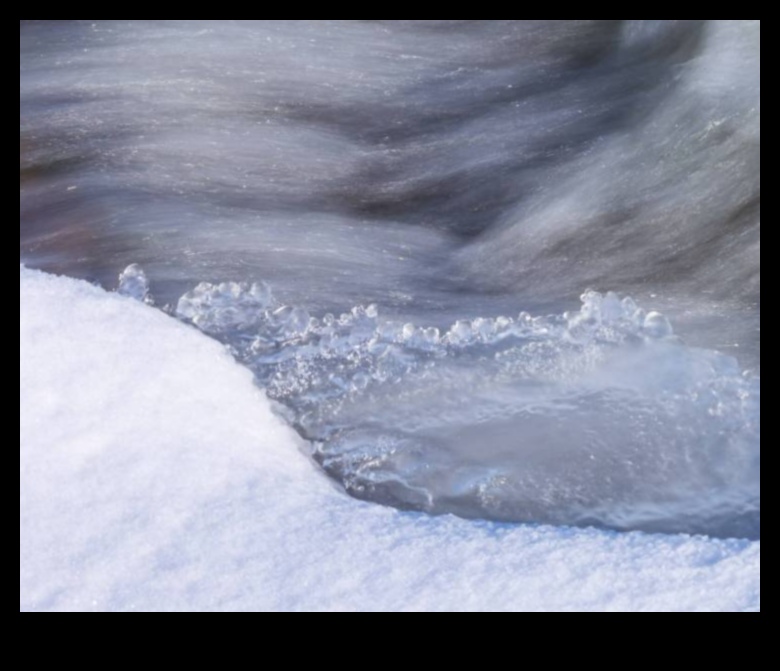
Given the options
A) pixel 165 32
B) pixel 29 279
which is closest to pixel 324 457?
pixel 29 279

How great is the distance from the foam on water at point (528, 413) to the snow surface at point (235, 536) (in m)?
0.07

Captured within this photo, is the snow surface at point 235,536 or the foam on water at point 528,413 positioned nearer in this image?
the snow surface at point 235,536

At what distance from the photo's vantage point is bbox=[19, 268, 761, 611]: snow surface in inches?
54.4

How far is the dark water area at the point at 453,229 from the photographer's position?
5.58 feet

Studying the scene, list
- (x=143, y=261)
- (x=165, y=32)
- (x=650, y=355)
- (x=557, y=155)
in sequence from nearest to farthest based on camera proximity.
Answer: (x=650, y=355) → (x=143, y=261) → (x=557, y=155) → (x=165, y=32)

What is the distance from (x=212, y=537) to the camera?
4.90 ft

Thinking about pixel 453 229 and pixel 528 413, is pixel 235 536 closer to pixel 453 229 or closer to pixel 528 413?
pixel 528 413

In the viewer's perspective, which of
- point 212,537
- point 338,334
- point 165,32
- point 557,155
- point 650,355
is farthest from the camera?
point 165,32

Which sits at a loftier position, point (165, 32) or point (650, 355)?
point (165, 32)

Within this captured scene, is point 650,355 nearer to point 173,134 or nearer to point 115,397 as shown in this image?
point 115,397

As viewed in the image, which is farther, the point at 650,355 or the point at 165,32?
the point at 165,32

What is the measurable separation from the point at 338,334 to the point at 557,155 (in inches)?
37.2

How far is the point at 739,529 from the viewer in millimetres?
1569

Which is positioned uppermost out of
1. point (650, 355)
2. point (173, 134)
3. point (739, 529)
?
point (173, 134)
